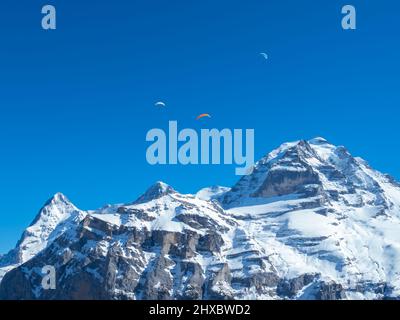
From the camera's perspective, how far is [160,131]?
197 meters
